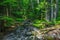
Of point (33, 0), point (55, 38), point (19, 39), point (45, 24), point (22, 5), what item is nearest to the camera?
point (55, 38)

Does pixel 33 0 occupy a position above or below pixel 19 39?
above

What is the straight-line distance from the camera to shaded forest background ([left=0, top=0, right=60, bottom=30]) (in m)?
12.9

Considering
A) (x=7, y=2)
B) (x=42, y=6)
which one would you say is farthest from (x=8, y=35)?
(x=42, y=6)

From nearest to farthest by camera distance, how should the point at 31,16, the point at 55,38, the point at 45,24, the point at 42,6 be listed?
1. the point at 55,38
2. the point at 45,24
3. the point at 42,6
4. the point at 31,16

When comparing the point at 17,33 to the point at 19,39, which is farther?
the point at 17,33

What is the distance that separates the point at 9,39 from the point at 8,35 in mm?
957

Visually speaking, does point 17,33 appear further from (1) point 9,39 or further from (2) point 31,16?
(2) point 31,16

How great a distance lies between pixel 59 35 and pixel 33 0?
17566mm

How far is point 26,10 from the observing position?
22.7 metres

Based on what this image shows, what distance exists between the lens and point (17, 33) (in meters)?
12.8

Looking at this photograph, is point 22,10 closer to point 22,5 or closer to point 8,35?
point 22,5

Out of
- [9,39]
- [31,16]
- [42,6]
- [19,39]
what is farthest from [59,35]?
[31,16]

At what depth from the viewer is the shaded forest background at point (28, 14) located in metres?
12.9

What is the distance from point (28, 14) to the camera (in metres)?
21.7
